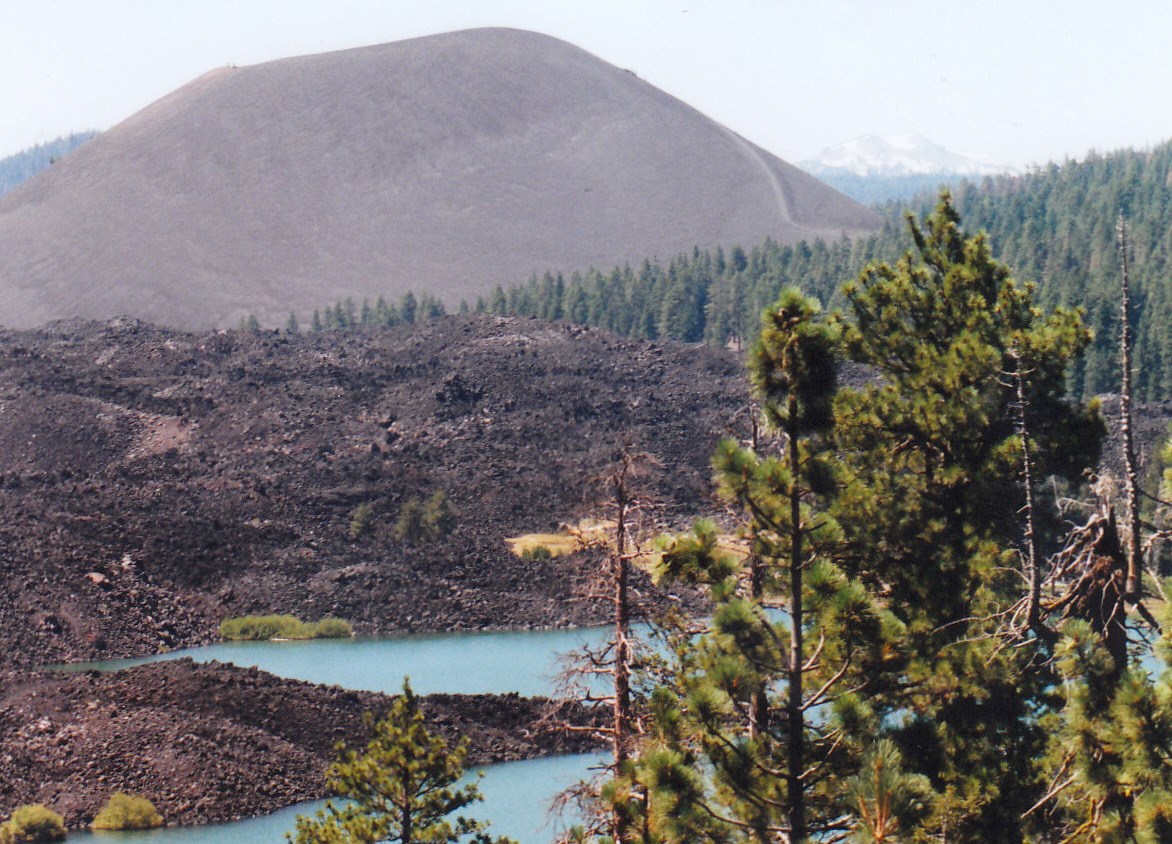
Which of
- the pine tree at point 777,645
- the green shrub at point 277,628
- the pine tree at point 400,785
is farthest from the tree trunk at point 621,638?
the green shrub at point 277,628

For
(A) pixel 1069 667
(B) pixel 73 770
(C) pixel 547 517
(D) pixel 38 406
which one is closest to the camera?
(A) pixel 1069 667

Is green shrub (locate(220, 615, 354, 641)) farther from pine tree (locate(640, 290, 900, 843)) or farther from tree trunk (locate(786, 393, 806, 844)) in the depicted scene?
tree trunk (locate(786, 393, 806, 844))

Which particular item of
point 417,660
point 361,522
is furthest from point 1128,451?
point 361,522

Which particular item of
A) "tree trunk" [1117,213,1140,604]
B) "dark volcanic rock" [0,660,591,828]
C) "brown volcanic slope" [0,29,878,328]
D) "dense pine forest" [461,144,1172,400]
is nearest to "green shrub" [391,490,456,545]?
"dark volcanic rock" [0,660,591,828]

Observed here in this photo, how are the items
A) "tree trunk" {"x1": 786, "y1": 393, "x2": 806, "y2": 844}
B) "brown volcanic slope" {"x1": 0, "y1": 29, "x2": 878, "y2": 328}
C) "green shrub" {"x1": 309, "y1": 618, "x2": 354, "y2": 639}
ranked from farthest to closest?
1. "brown volcanic slope" {"x1": 0, "y1": 29, "x2": 878, "y2": 328}
2. "green shrub" {"x1": 309, "y1": 618, "x2": 354, "y2": 639}
3. "tree trunk" {"x1": 786, "y1": 393, "x2": 806, "y2": 844}

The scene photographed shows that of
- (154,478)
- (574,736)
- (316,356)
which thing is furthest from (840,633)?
(316,356)

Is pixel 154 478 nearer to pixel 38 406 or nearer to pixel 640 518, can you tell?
pixel 38 406

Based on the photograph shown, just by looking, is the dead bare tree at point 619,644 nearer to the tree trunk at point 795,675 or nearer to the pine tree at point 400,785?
the tree trunk at point 795,675

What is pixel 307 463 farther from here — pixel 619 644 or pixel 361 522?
pixel 619 644
